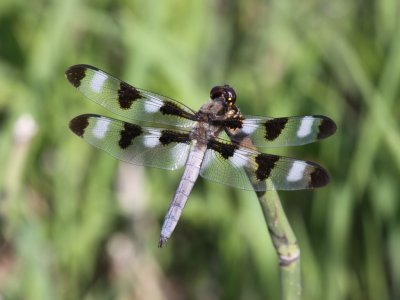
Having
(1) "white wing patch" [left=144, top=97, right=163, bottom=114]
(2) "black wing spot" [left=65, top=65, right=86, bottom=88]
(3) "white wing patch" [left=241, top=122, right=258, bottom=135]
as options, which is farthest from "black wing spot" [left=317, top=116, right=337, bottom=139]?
(2) "black wing spot" [left=65, top=65, right=86, bottom=88]

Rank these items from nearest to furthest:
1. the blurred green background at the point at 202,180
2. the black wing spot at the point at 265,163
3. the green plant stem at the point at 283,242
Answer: the green plant stem at the point at 283,242 < the black wing spot at the point at 265,163 < the blurred green background at the point at 202,180

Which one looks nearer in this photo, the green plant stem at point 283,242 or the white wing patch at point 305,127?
the green plant stem at point 283,242

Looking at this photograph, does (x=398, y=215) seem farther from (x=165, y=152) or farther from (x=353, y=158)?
(x=165, y=152)

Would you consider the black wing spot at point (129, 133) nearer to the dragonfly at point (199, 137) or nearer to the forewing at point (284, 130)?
the dragonfly at point (199, 137)

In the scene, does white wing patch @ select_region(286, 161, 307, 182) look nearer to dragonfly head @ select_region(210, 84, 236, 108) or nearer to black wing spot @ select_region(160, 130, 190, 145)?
dragonfly head @ select_region(210, 84, 236, 108)

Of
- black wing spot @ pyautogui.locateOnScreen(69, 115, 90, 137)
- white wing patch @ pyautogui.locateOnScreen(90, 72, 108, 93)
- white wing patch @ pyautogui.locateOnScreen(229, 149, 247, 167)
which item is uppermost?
white wing patch @ pyautogui.locateOnScreen(90, 72, 108, 93)

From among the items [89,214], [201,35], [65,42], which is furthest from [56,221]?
[201,35]

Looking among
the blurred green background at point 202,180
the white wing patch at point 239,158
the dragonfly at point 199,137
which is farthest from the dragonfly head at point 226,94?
the blurred green background at point 202,180

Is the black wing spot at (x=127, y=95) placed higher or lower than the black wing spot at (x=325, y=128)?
higher
